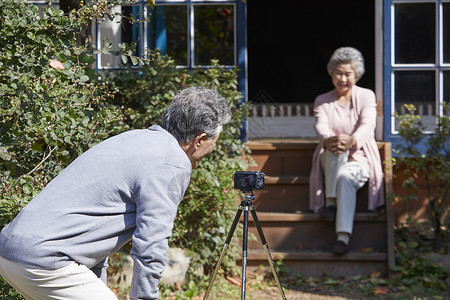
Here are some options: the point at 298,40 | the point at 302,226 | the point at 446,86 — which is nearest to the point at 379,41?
the point at 446,86

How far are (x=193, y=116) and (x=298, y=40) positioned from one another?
388 inches

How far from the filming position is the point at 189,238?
5234 millimetres

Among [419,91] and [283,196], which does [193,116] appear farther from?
[419,91]

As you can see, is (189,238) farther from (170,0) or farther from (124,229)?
(124,229)

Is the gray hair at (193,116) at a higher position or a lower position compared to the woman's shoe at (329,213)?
higher

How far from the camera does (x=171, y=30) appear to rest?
6.26m

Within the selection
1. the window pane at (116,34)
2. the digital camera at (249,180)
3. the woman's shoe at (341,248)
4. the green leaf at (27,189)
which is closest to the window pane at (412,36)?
the woman's shoe at (341,248)

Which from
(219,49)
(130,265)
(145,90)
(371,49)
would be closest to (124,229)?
(130,265)

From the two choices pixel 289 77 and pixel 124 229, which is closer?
pixel 124 229

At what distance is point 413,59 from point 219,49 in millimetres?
1742

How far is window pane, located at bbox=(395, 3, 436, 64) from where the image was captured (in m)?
6.06

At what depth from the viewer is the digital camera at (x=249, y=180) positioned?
3723mm

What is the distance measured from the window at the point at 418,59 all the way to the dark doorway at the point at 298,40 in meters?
5.82

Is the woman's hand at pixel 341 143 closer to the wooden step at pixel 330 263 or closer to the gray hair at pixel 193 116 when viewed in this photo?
the wooden step at pixel 330 263
